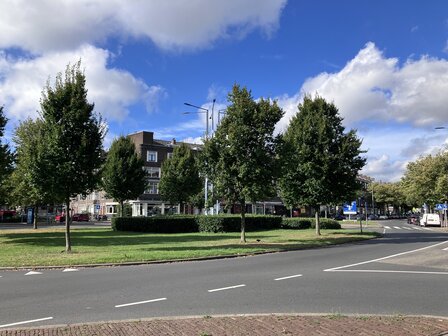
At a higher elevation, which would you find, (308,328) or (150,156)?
(150,156)

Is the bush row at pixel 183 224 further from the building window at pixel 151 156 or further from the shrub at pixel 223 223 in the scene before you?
the building window at pixel 151 156

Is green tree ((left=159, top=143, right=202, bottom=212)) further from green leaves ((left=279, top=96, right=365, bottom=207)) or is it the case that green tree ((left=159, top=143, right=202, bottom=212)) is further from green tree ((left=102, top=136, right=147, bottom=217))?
green leaves ((left=279, top=96, right=365, bottom=207))

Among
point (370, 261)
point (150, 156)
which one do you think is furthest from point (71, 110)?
point (150, 156)

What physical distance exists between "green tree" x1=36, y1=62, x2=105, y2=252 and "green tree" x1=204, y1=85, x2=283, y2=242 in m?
6.20

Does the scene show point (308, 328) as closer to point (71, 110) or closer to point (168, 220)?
point (71, 110)

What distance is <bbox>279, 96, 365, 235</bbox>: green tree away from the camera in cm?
3038

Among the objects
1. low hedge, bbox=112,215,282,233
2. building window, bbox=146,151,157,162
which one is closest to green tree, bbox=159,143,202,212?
low hedge, bbox=112,215,282,233

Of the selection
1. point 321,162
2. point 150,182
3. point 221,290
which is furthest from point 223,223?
point 150,182

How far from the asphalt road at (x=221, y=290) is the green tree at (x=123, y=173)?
25744mm

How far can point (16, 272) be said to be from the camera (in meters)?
14.5

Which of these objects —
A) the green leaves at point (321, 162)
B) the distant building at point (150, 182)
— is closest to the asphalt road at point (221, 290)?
the green leaves at point (321, 162)

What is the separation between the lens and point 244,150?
24281 mm

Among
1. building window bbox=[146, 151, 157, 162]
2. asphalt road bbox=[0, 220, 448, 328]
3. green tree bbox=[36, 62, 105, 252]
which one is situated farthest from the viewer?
building window bbox=[146, 151, 157, 162]

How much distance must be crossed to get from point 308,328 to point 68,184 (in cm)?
1616
